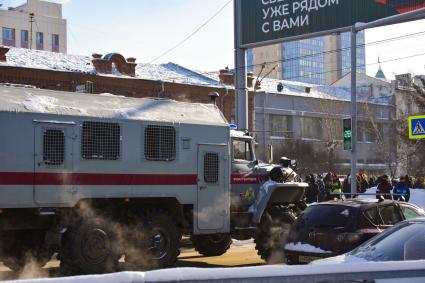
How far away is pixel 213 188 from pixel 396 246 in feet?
17.4

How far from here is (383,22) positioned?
1820 centimetres

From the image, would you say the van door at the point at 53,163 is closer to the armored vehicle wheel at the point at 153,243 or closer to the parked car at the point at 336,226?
the armored vehicle wheel at the point at 153,243

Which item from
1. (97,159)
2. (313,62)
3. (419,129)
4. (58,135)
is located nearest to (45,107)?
(58,135)

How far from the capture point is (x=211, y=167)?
11.8 m

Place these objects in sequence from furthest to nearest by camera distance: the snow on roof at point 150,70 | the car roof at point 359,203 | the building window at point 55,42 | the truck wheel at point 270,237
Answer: the building window at point 55,42 < the snow on roof at point 150,70 < the truck wheel at point 270,237 < the car roof at point 359,203

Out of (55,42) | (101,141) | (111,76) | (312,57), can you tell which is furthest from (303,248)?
(312,57)

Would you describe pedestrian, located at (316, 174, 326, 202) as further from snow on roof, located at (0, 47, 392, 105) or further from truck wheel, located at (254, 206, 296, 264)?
snow on roof, located at (0, 47, 392, 105)

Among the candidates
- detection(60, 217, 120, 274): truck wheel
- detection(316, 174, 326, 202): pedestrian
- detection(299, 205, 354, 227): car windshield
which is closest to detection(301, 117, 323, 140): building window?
detection(316, 174, 326, 202): pedestrian

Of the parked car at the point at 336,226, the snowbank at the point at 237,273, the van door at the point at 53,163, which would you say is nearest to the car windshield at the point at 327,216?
the parked car at the point at 336,226

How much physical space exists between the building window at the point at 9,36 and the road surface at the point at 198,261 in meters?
73.6

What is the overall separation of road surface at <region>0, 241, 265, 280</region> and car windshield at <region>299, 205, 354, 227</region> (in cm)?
269

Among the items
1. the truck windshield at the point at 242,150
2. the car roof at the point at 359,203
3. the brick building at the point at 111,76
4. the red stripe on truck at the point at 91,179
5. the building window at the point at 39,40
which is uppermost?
the building window at the point at 39,40

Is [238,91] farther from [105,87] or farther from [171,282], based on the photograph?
[171,282]

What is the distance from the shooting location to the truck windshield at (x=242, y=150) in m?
12.8
